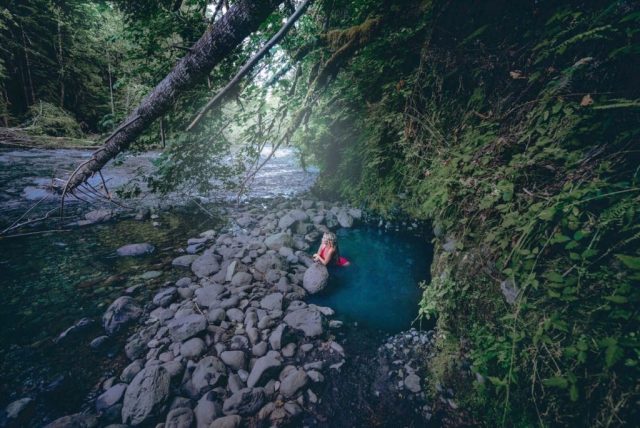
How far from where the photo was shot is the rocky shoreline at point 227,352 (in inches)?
107

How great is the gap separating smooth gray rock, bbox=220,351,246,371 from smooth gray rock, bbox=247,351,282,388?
0.60 feet

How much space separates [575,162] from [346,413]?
352cm

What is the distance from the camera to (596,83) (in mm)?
2398

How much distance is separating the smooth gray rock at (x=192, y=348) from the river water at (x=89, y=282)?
0.78m

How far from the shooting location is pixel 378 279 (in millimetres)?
5668

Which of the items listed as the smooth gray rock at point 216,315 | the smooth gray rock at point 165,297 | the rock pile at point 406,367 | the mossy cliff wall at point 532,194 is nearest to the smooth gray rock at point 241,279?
the smooth gray rock at point 216,315

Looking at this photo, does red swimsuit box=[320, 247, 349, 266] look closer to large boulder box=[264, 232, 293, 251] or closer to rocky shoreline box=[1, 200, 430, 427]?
rocky shoreline box=[1, 200, 430, 427]

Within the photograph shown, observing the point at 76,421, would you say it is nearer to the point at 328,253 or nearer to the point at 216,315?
the point at 216,315

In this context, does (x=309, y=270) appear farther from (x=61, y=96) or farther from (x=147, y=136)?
(x=61, y=96)

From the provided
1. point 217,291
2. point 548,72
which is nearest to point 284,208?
point 217,291

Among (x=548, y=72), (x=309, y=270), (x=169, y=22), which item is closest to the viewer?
(x=548, y=72)

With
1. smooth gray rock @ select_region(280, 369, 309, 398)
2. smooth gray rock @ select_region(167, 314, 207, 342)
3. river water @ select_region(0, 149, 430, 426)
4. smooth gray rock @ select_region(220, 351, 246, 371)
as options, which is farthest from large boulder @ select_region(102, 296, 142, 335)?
smooth gray rock @ select_region(280, 369, 309, 398)

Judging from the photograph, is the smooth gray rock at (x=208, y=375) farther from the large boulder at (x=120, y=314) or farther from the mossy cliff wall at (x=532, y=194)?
the mossy cliff wall at (x=532, y=194)

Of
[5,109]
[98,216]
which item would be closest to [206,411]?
[98,216]
